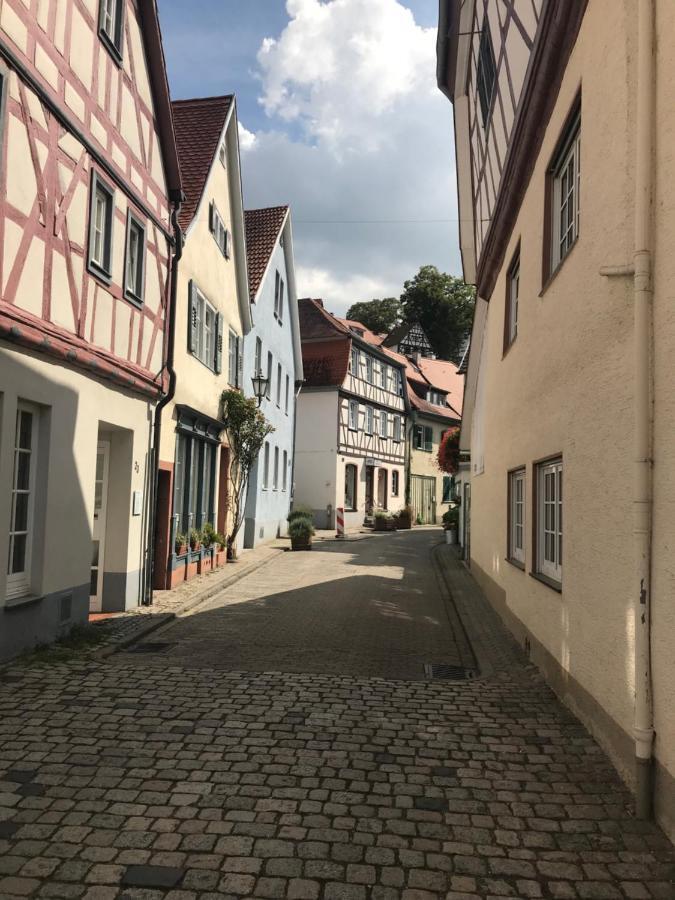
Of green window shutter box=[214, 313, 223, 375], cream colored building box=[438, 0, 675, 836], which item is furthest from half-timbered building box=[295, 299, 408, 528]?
cream colored building box=[438, 0, 675, 836]

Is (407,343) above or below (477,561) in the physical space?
above

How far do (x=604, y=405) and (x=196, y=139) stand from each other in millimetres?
12129

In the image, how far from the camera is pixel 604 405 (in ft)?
15.5

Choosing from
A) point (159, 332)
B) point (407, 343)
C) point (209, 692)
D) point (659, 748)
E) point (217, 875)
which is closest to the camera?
point (217, 875)

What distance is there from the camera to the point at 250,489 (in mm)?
19125

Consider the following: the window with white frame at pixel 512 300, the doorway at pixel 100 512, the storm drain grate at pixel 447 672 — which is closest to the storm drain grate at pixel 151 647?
the doorway at pixel 100 512

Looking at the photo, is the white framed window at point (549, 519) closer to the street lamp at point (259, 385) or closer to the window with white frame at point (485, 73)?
the window with white frame at point (485, 73)

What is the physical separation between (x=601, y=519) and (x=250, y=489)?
14.9 metres

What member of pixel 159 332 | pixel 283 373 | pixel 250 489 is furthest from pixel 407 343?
pixel 159 332

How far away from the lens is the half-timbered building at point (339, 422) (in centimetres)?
3003

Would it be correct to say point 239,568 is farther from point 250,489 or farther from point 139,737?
point 139,737

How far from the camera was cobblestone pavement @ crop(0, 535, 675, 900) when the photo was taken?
10.2 feet

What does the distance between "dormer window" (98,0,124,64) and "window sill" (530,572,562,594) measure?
25.4ft

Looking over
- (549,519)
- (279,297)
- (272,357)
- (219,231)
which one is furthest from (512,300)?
(279,297)
